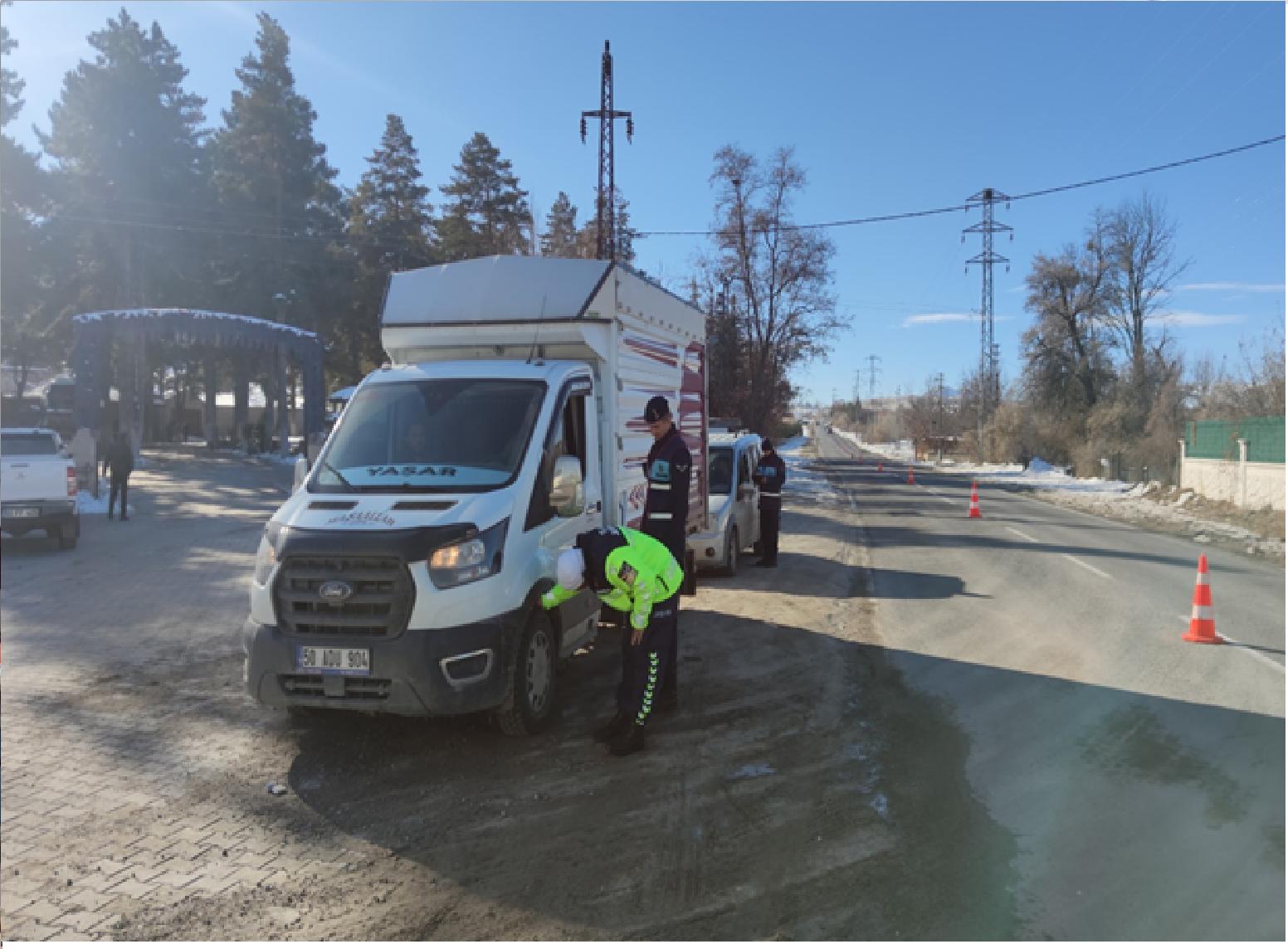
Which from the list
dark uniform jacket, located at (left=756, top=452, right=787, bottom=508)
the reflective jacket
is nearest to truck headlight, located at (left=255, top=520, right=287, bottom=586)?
the reflective jacket

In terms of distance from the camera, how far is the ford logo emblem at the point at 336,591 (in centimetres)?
480

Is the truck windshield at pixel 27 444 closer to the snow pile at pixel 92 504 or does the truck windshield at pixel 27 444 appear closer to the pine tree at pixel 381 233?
the snow pile at pixel 92 504

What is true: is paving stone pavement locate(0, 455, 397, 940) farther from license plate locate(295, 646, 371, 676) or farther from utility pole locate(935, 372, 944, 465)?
utility pole locate(935, 372, 944, 465)

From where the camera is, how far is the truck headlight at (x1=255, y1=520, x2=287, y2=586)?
502 cm

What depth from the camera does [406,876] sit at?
382 cm

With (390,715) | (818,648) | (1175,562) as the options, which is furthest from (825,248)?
(390,715)

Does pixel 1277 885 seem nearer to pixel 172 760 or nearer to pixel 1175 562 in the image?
pixel 172 760

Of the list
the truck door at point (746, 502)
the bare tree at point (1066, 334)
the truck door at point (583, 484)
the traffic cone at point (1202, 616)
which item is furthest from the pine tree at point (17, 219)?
the bare tree at point (1066, 334)

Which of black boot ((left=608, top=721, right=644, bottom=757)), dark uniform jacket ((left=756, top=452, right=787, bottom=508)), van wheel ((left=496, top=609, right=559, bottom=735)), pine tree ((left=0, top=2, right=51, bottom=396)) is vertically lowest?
black boot ((left=608, top=721, right=644, bottom=757))

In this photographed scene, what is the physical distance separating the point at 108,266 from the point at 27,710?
35201mm

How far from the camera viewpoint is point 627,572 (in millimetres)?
5070

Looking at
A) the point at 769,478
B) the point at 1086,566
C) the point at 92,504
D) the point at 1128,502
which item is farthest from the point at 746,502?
the point at 1128,502

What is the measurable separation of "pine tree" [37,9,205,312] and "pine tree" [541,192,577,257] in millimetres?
14939

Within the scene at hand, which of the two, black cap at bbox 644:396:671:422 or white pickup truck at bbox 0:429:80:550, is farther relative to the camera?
white pickup truck at bbox 0:429:80:550
